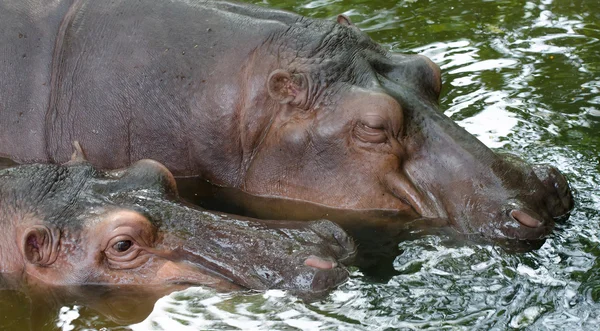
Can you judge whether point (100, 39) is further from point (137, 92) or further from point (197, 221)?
point (197, 221)

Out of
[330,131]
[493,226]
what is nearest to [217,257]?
[330,131]

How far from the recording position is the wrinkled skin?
215 inches

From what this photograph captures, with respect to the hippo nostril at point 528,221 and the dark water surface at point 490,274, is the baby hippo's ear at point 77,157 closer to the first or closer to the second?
the dark water surface at point 490,274

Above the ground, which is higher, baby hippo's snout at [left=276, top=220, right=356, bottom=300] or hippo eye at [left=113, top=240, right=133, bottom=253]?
hippo eye at [left=113, top=240, right=133, bottom=253]

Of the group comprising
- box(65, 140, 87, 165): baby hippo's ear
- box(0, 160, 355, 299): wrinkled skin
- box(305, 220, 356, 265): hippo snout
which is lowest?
box(305, 220, 356, 265): hippo snout

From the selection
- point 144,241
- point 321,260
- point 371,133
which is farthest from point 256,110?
point 321,260

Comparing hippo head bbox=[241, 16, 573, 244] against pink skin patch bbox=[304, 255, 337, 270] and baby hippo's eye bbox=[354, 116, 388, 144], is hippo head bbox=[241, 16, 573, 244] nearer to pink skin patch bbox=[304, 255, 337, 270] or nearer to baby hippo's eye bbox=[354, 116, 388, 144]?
baby hippo's eye bbox=[354, 116, 388, 144]

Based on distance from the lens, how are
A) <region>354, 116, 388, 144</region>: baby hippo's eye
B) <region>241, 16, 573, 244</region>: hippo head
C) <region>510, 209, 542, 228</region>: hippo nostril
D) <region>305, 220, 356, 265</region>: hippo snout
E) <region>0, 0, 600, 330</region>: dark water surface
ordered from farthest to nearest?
1. <region>354, 116, 388, 144</region>: baby hippo's eye
2. <region>241, 16, 573, 244</region>: hippo head
3. <region>510, 209, 542, 228</region>: hippo nostril
4. <region>305, 220, 356, 265</region>: hippo snout
5. <region>0, 0, 600, 330</region>: dark water surface

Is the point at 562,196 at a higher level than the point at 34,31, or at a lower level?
lower

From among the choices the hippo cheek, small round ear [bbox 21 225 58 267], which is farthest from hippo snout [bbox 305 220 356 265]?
small round ear [bbox 21 225 58 267]

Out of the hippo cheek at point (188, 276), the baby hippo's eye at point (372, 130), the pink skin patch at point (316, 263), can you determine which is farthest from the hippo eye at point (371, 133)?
the hippo cheek at point (188, 276)

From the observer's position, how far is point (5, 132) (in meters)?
7.14

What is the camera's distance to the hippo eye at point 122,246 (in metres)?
5.57

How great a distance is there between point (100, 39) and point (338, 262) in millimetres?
2578
